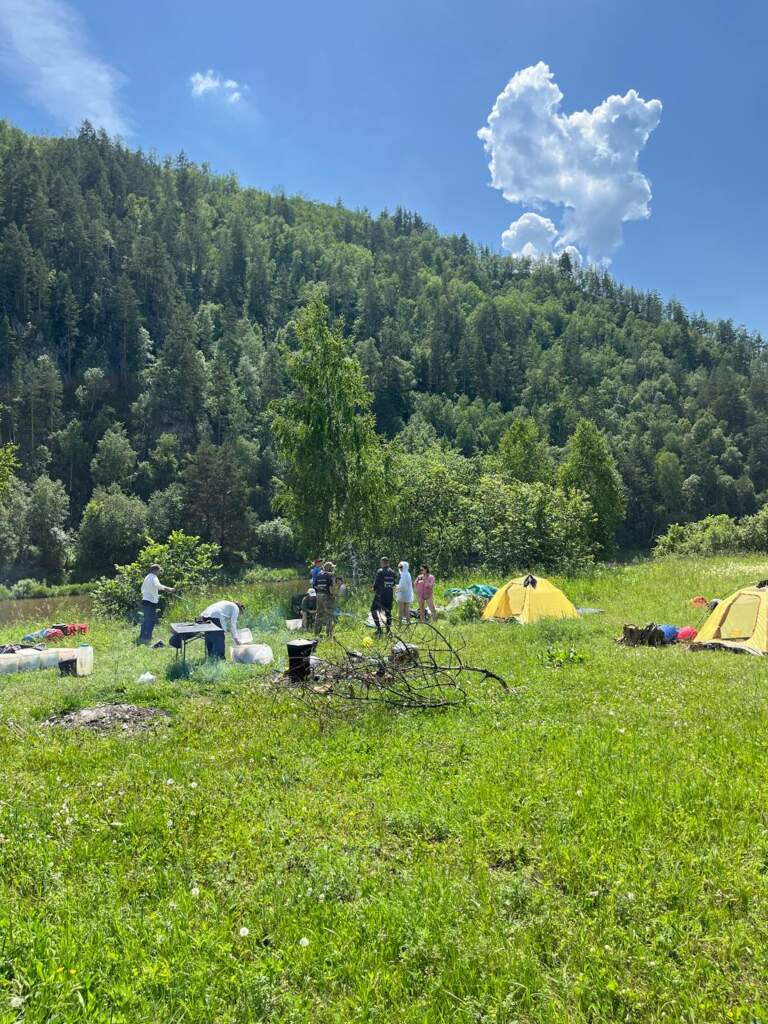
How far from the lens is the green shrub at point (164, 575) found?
71.7ft

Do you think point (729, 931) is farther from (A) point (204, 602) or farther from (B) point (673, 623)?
(A) point (204, 602)

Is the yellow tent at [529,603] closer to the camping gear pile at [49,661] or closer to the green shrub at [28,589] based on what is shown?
the camping gear pile at [49,661]

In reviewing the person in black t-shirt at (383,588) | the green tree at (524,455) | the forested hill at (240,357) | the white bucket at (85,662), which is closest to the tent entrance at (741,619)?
the person in black t-shirt at (383,588)

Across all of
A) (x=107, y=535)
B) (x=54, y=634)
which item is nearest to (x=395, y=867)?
(x=54, y=634)

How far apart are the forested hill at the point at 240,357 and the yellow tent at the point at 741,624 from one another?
51576 millimetres

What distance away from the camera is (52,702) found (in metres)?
8.73

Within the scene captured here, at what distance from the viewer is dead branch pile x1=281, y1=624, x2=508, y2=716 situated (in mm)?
8336

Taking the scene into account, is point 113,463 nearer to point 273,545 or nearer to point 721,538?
point 273,545

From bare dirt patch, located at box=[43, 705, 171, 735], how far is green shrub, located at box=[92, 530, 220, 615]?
13532 millimetres

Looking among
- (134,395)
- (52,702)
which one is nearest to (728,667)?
(52,702)

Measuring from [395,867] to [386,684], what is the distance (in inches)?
171

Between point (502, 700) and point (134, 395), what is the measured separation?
107 metres

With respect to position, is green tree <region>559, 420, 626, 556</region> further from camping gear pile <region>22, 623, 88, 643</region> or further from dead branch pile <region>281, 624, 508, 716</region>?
dead branch pile <region>281, 624, 508, 716</region>

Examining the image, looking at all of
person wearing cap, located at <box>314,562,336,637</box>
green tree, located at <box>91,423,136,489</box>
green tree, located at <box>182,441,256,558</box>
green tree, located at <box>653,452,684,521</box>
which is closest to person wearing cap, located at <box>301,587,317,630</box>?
person wearing cap, located at <box>314,562,336,637</box>
